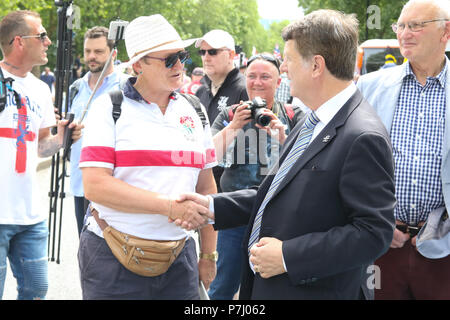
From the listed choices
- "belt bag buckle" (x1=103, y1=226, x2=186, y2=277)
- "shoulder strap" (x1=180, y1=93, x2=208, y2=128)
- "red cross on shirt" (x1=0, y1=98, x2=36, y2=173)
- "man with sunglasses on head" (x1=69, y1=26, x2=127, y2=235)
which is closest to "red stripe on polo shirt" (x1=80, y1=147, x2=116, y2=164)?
"belt bag buckle" (x1=103, y1=226, x2=186, y2=277)

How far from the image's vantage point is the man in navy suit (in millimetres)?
2008

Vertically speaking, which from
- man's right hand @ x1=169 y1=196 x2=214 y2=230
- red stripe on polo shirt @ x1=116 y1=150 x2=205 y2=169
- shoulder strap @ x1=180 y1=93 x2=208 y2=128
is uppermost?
shoulder strap @ x1=180 y1=93 x2=208 y2=128

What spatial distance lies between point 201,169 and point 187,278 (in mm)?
561

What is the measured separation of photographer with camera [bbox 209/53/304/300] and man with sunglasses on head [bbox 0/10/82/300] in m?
1.06

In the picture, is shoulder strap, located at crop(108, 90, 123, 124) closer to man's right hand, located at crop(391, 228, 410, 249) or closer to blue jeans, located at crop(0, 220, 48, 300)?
blue jeans, located at crop(0, 220, 48, 300)

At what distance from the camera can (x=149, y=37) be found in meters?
2.76

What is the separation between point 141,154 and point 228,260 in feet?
5.83

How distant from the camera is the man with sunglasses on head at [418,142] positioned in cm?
298

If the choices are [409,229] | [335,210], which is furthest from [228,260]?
[335,210]

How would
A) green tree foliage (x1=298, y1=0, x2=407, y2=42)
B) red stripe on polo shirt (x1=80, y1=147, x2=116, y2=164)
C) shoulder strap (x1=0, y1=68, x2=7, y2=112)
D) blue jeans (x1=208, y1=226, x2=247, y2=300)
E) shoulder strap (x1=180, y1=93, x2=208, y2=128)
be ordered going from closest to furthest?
red stripe on polo shirt (x1=80, y1=147, x2=116, y2=164) → shoulder strap (x1=180, y1=93, x2=208, y2=128) → shoulder strap (x1=0, y1=68, x2=7, y2=112) → blue jeans (x1=208, y1=226, x2=247, y2=300) → green tree foliage (x1=298, y1=0, x2=407, y2=42)

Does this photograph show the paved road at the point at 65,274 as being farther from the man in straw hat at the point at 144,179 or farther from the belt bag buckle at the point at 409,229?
the belt bag buckle at the point at 409,229

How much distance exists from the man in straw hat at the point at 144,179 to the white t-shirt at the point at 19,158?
40.8 inches
